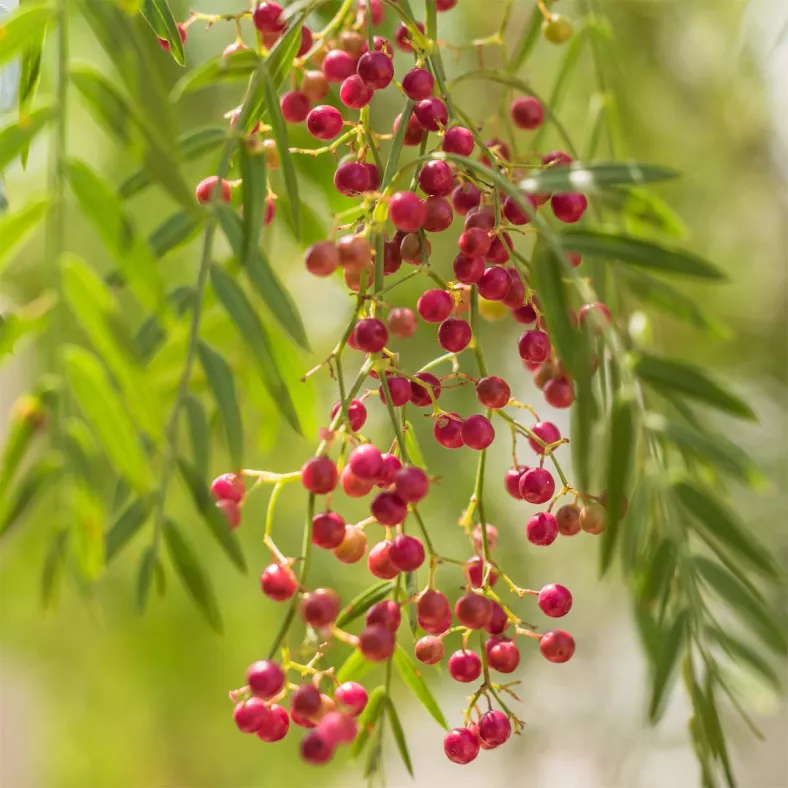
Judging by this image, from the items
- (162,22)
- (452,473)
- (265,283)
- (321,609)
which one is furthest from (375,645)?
(452,473)

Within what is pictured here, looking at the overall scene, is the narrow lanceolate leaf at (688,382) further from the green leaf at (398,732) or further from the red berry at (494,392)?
the green leaf at (398,732)

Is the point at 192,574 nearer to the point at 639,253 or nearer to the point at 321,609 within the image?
the point at 321,609

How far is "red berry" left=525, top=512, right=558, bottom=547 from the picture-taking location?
1.23 feet

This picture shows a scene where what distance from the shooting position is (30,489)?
0.86ft

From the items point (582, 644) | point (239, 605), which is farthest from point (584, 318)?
point (582, 644)

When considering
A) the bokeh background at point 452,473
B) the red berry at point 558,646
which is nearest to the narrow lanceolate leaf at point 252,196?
the red berry at point 558,646

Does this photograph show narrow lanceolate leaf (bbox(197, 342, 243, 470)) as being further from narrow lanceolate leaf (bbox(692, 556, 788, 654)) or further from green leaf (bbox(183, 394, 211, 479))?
narrow lanceolate leaf (bbox(692, 556, 788, 654))

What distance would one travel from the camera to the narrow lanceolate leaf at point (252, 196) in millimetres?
280

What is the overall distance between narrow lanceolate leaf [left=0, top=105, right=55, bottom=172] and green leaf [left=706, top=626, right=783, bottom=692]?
32 centimetres

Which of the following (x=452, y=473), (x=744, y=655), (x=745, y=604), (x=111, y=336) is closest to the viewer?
(x=111, y=336)

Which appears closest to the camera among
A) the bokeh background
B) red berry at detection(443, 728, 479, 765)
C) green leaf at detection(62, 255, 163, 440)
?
green leaf at detection(62, 255, 163, 440)

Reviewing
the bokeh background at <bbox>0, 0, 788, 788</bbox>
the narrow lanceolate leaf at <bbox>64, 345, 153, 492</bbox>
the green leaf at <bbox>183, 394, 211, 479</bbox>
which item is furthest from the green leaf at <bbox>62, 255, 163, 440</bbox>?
the bokeh background at <bbox>0, 0, 788, 788</bbox>

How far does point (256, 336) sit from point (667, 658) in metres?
0.22

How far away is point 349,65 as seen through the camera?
14.5 inches
